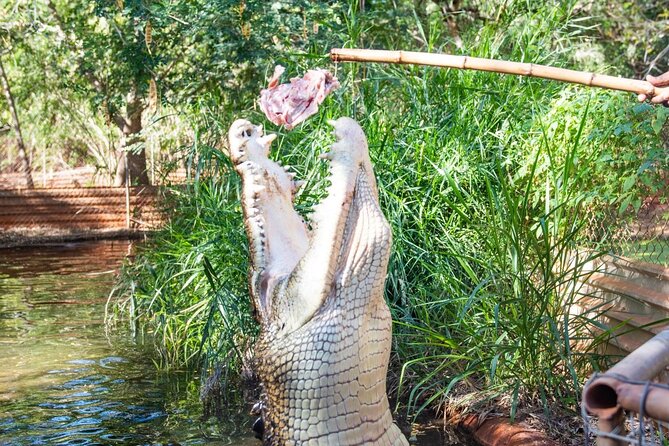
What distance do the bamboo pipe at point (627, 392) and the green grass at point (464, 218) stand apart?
2492mm

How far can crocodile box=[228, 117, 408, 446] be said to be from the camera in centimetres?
266

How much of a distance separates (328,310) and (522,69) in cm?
103

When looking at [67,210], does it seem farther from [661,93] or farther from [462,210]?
[661,93]

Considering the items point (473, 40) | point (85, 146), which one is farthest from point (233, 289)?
point (85, 146)

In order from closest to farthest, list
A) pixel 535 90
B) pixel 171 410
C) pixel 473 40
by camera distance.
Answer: pixel 171 410 < pixel 535 90 < pixel 473 40

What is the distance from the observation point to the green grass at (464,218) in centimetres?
422

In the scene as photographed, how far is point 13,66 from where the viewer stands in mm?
19000

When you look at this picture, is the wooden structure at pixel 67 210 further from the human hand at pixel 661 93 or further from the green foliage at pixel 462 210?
the human hand at pixel 661 93

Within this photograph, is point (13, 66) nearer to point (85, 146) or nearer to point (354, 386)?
point (85, 146)

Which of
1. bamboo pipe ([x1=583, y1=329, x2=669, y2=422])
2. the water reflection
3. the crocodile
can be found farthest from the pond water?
bamboo pipe ([x1=583, y1=329, x2=669, y2=422])

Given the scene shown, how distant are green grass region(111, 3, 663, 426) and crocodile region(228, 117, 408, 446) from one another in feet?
4.49

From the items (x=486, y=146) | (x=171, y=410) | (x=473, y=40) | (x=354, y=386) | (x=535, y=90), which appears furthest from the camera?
(x=473, y=40)

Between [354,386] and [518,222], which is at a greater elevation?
[518,222]

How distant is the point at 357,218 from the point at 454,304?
2.17m
